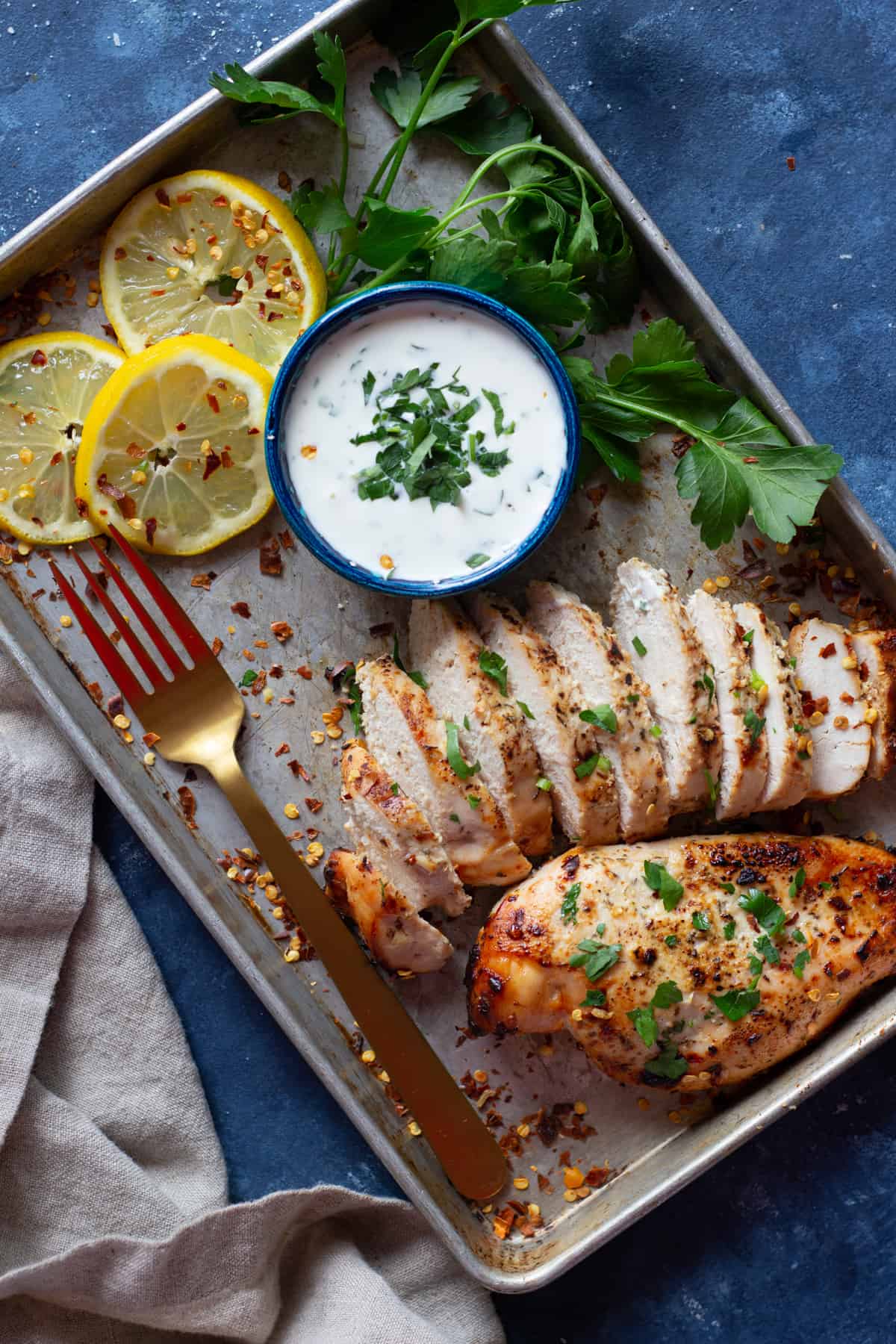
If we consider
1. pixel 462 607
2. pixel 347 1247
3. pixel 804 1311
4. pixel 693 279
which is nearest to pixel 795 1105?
pixel 804 1311

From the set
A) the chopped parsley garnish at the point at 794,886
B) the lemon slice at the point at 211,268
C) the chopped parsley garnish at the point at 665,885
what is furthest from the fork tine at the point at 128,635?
the chopped parsley garnish at the point at 794,886

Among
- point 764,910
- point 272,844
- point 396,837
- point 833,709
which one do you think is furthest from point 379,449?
point 764,910

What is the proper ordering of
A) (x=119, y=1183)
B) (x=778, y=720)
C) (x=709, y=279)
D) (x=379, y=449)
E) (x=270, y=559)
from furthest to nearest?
(x=709, y=279), (x=270, y=559), (x=119, y=1183), (x=778, y=720), (x=379, y=449)

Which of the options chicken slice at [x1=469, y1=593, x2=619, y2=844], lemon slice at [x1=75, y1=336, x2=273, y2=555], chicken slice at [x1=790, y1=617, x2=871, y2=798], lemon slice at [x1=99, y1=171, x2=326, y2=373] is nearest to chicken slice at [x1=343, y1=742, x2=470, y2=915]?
chicken slice at [x1=469, y1=593, x2=619, y2=844]

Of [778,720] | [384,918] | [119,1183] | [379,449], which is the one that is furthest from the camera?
[119,1183]

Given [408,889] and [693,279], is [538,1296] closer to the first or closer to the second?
[408,889]

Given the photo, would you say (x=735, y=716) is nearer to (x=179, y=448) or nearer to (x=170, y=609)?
(x=170, y=609)

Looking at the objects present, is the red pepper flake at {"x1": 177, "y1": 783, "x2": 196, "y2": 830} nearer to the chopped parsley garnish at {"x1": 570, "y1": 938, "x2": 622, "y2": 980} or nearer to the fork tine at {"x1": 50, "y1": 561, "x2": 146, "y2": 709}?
the fork tine at {"x1": 50, "y1": 561, "x2": 146, "y2": 709}
